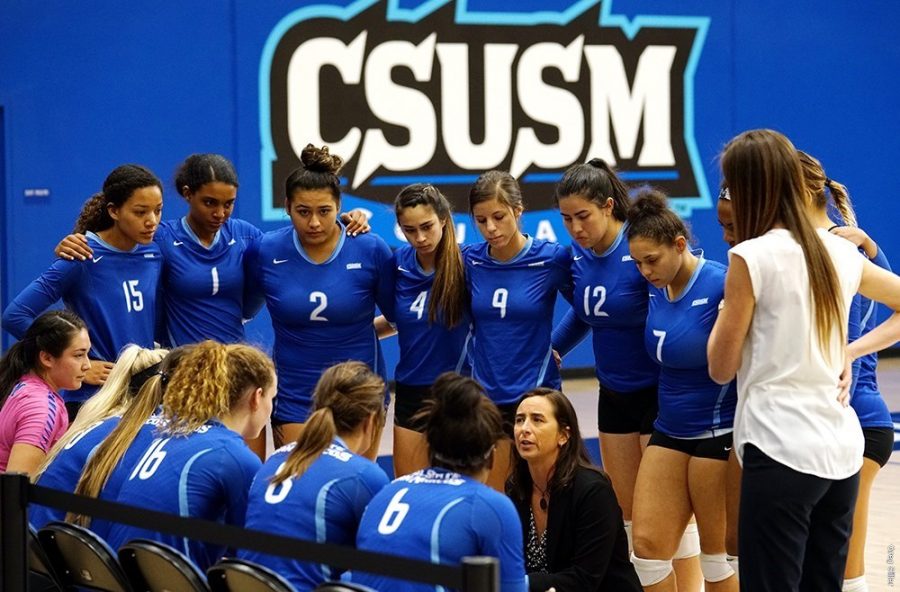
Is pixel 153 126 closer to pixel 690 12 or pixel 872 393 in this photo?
pixel 690 12

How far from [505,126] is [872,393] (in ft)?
23.2

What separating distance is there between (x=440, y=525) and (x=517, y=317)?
2.11 meters

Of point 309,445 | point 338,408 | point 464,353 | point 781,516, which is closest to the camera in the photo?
point 781,516

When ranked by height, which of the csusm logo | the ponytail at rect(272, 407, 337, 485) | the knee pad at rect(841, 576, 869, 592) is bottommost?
the knee pad at rect(841, 576, 869, 592)

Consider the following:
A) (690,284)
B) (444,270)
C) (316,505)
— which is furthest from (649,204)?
(316,505)

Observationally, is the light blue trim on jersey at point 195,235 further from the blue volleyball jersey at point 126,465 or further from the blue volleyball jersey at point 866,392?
the blue volleyball jersey at point 866,392

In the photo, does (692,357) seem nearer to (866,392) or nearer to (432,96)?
(866,392)

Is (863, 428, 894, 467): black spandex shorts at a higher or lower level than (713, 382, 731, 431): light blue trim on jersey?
lower

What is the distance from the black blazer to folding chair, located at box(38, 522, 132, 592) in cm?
137

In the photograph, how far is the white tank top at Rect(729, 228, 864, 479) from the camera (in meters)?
3.22

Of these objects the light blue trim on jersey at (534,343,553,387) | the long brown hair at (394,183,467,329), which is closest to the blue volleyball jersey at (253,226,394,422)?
the long brown hair at (394,183,467,329)

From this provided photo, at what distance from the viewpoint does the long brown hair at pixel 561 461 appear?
4.36m

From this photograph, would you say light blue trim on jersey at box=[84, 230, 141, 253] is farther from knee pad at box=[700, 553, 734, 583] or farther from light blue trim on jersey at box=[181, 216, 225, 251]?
knee pad at box=[700, 553, 734, 583]

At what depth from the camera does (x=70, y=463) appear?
4016mm
